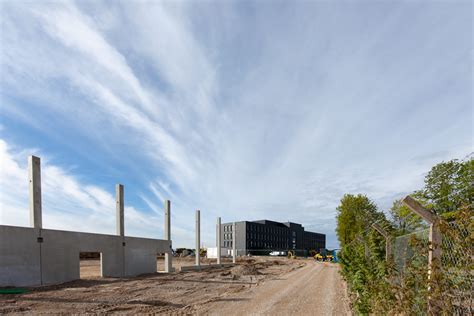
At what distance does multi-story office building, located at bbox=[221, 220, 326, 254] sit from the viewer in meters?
88.6

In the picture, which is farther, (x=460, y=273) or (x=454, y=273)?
(x=454, y=273)

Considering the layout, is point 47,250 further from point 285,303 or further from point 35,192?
point 285,303

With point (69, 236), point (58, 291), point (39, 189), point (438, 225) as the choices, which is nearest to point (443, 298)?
point (438, 225)

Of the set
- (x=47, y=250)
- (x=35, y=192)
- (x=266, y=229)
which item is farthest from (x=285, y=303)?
(x=266, y=229)

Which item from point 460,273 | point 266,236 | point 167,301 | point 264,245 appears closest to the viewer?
point 460,273

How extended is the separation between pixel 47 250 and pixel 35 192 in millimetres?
3101

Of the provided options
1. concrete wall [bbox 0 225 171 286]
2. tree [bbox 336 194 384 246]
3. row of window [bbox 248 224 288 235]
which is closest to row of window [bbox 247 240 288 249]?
row of window [bbox 248 224 288 235]

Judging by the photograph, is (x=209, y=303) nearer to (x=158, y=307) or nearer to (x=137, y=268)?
(x=158, y=307)

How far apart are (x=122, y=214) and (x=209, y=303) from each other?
1295 cm

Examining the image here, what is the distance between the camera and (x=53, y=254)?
16531 mm

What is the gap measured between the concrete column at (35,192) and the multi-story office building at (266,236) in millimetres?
71891

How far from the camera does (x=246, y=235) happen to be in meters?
87.8

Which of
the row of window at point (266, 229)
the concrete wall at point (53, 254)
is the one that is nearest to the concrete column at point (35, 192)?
the concrete wall at point (53, 254)

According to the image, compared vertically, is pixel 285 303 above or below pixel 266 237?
above
